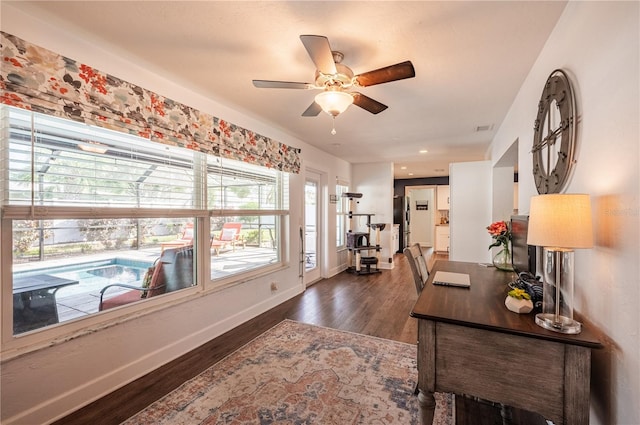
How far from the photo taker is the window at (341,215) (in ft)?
19.6

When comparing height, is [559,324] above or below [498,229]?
below

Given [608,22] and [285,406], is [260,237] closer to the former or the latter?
[285,406]

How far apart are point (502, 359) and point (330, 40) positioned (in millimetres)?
2038

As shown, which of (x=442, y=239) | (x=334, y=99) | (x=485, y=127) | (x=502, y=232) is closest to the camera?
(x=334, y=99)

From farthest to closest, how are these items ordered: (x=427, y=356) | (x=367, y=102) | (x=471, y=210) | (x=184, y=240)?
(x=471, y=210) → (x=184, y=240) → (x=367, y=102) → (x=427, y=356)

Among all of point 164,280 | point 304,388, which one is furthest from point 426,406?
point 164,280

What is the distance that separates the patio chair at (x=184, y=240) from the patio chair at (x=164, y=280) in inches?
1.5

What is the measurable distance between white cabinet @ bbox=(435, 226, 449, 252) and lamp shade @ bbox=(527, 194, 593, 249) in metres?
8.59

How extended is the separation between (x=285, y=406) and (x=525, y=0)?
9.32 feet

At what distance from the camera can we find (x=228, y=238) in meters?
3.16

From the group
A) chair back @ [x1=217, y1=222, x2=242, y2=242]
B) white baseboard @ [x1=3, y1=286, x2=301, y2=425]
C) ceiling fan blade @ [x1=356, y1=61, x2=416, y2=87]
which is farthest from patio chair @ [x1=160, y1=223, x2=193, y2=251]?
ceiling fan blade @ [x1=356, y1=61, x2=416, y2=87]

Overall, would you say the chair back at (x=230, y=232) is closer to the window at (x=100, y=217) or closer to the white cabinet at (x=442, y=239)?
the window at (x=100, y=217)

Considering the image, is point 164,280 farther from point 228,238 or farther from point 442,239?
point 442,239

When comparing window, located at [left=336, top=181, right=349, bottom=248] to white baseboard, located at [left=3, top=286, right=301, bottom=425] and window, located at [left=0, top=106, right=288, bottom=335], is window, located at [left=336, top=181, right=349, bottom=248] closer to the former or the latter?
window, located at [left=0, top=106, right=288, bottom=335]
